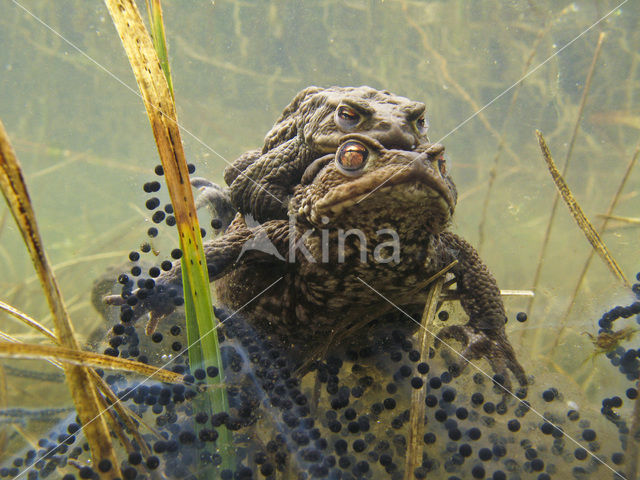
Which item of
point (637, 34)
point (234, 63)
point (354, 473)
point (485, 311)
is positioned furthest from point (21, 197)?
point (234, 63)

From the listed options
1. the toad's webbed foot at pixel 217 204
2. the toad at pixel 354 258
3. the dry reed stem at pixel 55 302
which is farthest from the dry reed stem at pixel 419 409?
the toad's webbed foot at pixel 217 204

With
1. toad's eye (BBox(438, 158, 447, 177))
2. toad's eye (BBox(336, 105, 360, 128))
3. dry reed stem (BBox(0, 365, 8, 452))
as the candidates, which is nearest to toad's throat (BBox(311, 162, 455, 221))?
toad's eye (BBox(438, 158, 447, 177))

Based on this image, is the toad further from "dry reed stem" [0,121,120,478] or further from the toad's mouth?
"dry reed stem" [0,121,120,478]

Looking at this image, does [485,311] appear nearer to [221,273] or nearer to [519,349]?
[519,349]

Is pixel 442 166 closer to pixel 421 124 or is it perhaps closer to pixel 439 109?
pixel 421 124

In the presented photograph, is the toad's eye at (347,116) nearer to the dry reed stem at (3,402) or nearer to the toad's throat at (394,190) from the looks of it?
the toad's throat at (394,190)
